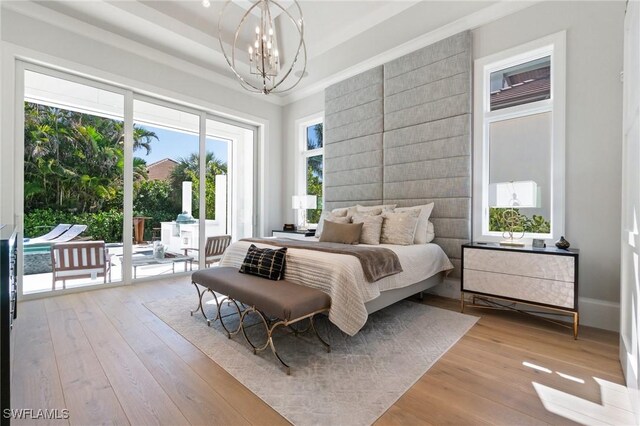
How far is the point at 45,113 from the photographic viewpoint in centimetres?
351

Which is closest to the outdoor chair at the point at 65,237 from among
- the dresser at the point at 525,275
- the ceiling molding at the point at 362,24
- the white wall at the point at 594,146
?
the ceiling molding at the point at 362,24

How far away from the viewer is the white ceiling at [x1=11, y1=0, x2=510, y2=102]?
3.32m

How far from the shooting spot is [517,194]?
276 cm

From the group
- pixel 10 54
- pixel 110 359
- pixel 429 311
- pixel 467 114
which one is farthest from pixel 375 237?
pixel 10 54

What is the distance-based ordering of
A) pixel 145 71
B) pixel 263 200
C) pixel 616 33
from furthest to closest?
pixel 263 200, pixel 145 71, pixel 616 33

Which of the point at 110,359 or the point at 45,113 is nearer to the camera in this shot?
the point at 110,359

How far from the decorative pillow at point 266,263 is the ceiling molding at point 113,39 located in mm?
3189

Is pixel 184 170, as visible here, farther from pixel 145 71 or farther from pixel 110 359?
pixel 110 359

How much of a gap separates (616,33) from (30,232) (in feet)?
20.5

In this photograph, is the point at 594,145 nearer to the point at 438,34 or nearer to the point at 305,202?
the point at 438,34

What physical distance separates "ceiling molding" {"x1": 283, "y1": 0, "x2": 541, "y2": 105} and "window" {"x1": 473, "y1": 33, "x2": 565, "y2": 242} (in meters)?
0.41

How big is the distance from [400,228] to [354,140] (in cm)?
177

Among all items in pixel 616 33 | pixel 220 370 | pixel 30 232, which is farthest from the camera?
pixel 30 232

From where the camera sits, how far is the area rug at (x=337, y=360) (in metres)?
1.59
